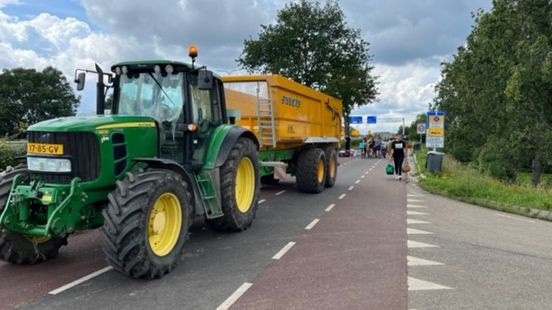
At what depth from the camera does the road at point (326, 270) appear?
5.10 meters

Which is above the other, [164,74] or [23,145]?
[164,74]

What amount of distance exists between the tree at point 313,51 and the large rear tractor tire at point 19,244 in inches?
1462

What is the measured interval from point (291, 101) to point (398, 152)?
26.0 feet

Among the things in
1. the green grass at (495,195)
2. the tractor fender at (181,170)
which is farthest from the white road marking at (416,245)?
the green grass at (495,195)

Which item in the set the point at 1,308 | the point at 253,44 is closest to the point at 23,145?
the point at 1,308

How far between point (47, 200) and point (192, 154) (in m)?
2.27

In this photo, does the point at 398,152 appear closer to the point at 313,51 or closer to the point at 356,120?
the point at 313,51

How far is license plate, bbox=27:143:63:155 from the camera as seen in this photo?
5.74 meters

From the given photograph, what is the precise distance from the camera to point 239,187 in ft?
28.2

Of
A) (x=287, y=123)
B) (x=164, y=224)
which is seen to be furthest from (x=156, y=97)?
(x=287, y=123)

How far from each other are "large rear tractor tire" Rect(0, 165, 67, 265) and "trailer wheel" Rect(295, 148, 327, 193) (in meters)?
7.97

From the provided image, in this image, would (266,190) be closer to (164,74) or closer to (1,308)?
(164,74)

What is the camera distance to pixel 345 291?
17.6 feet

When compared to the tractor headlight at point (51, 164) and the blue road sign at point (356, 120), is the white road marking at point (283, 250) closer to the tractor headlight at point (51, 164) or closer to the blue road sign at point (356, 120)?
the tractor headlight at point (51, 164)
